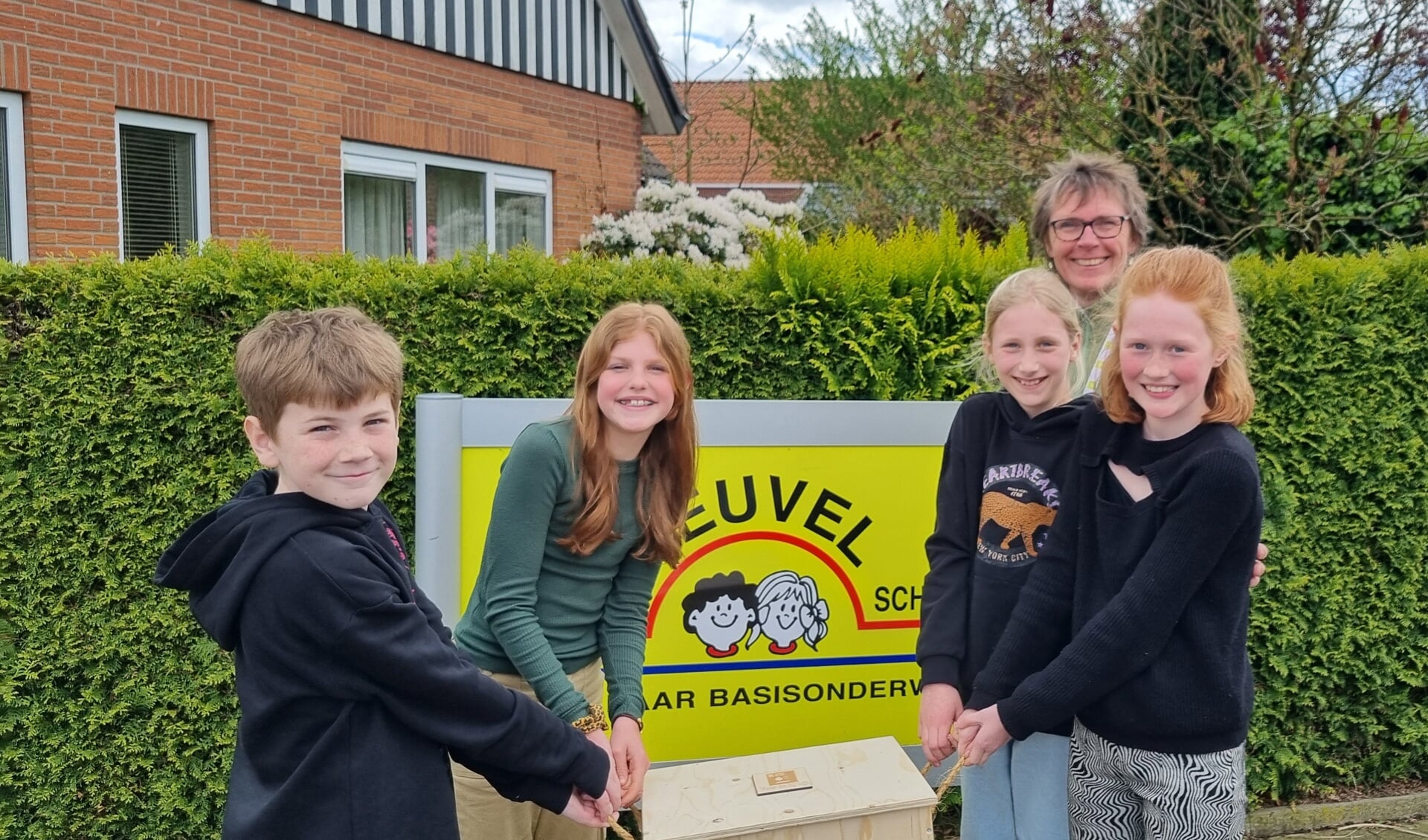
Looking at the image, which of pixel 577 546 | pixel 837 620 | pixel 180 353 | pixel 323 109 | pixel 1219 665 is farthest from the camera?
pixel 323 109

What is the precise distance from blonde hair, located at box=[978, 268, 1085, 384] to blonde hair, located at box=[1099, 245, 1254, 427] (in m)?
0.25

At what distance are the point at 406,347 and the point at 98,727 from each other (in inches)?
59.4

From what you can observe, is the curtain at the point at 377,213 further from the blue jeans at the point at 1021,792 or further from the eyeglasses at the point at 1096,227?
the blue jeans at the point at 1021,792

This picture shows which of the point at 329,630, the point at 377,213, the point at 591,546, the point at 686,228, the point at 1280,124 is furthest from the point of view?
the point at 686,228

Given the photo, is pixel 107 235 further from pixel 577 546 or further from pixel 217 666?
pixel 577 546

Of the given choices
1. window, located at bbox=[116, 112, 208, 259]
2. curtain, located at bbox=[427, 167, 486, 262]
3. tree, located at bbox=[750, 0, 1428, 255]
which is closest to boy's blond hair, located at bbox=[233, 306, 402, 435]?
tree, located at bbox=[750, 0, 1428, 255]

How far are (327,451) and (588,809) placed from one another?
881mm

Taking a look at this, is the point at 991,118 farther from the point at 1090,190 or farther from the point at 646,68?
the point at 646,68

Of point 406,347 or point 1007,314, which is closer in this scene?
point 1007,314

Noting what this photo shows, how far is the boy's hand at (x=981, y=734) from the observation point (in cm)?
238

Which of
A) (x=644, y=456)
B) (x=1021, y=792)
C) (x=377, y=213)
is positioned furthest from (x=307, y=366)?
(x=377, y=213)

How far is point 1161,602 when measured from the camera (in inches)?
85.7

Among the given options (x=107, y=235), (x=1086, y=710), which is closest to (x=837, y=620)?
(x=1086, y=710)

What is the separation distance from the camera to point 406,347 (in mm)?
3477
